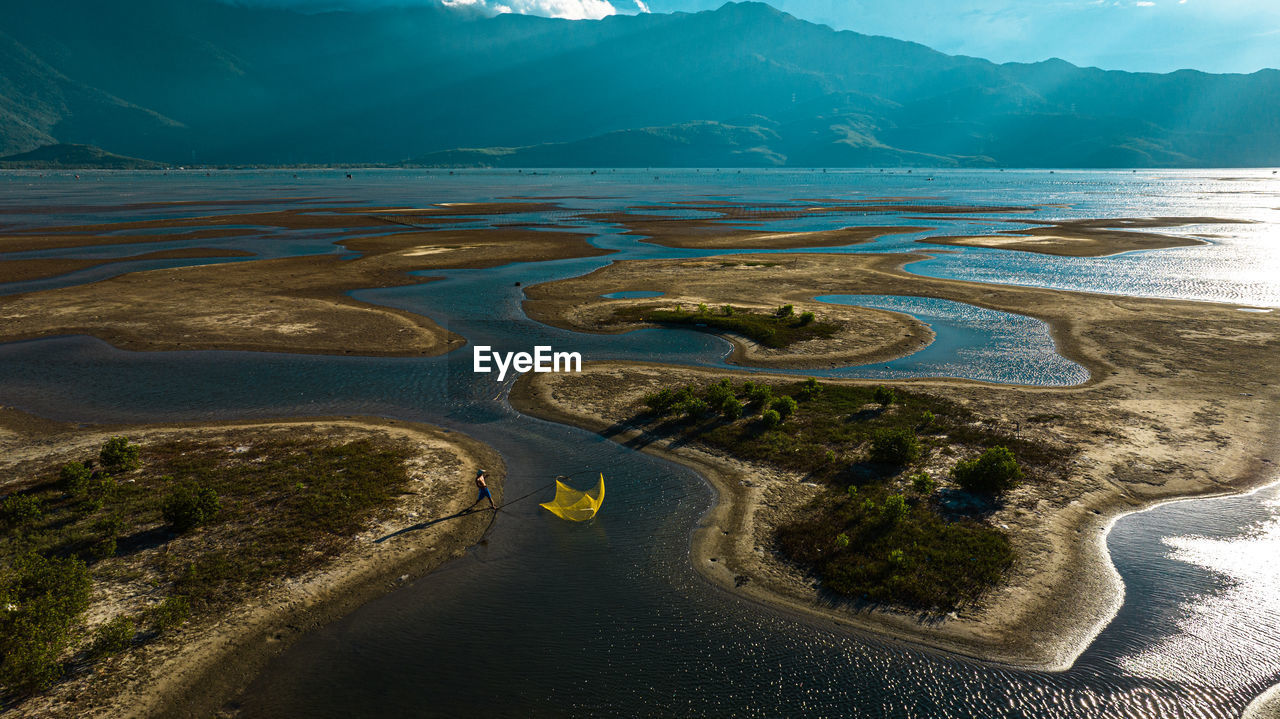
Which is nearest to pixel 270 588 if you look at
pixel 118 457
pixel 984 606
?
pixel 118 457

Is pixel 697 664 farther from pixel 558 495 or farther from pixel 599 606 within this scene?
pixel 558 495

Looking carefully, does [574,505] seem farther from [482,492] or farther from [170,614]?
[170,614]

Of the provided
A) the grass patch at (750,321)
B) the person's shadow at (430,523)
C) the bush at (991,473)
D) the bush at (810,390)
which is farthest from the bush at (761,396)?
the person's shadow at (430,523)

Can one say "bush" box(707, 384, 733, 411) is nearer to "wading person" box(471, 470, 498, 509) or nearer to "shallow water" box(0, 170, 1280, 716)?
"shallow water" box(0, 170, 1280, 716)

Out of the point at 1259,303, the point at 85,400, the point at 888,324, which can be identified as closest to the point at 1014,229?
the point at 1259,303

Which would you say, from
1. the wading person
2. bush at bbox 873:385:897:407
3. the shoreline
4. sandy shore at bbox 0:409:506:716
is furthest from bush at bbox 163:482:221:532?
bush at bbox 873:385:897:407

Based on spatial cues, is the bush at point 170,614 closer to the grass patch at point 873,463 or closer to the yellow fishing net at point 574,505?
the yellow fishing net at point 574,505
